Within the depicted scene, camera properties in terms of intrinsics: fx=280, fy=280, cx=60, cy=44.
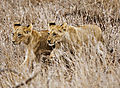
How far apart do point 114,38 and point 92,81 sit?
162cm

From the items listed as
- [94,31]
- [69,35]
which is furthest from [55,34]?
[94,31]

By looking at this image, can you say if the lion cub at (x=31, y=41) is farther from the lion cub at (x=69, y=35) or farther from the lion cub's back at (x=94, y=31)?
the lion cub's back at (x=94, y=31)

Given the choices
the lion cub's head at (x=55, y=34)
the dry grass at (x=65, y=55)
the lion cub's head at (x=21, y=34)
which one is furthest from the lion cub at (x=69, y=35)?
the lion cub's head at (x=21, y=34)

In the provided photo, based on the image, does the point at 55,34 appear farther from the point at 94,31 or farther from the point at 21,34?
the point at 94,31

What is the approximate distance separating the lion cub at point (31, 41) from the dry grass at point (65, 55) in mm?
175

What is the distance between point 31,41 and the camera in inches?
149

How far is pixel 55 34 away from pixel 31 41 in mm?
369

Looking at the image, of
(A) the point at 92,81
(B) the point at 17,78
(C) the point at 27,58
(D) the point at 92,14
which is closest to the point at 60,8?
(D) the point at 92,14

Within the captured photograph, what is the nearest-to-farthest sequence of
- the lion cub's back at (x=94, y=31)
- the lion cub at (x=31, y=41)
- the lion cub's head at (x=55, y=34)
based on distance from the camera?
the lion cub's head at (x=55, y=34)
the lion cub at (x=31, y=41)
the lion cub's back at (x=94, y=31)

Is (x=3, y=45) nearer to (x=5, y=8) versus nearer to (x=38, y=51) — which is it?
(x=38, y=51)

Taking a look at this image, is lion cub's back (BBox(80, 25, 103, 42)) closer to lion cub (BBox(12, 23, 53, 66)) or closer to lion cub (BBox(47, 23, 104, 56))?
lion cub (BBox(47, 23, 104, 56))

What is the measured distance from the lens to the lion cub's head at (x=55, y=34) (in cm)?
357

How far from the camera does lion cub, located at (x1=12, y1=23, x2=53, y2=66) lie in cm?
368

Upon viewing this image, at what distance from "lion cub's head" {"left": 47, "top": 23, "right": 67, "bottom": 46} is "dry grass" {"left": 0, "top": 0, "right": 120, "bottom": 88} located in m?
0.13
